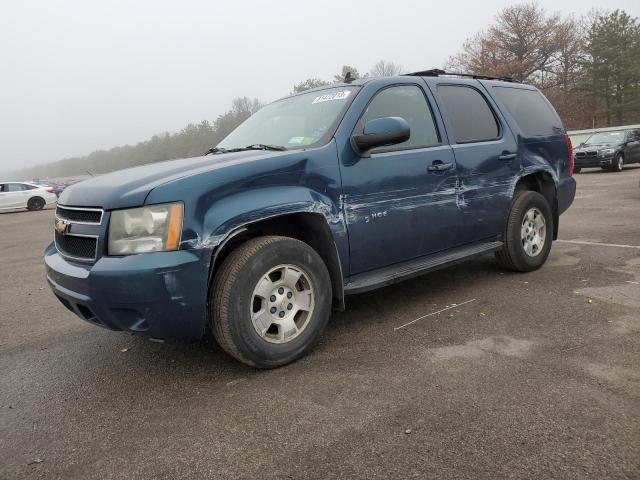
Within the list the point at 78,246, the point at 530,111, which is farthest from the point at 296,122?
the point at 530,111

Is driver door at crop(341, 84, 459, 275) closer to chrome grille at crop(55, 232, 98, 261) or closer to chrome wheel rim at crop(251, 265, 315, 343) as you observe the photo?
chrome wheel rim at crop(251, 265, 315, 343)

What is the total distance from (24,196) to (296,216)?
25.7 m

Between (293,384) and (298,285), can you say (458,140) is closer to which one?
(298,285)

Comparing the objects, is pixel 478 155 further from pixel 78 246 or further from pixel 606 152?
pixel 606 152

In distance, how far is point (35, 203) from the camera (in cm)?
2484

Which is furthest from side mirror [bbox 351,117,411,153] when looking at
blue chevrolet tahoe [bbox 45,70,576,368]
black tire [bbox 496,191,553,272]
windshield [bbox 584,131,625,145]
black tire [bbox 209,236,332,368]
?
windshield [bbox 584,131,625,145]

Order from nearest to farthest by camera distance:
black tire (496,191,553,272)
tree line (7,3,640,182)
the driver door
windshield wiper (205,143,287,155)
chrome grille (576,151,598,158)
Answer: the driver door < windshield wiper (205,143,287,155) < black tire (496,191,553,272) < chrome grille (576,151,598,158) < tree line (7,3,640,182)

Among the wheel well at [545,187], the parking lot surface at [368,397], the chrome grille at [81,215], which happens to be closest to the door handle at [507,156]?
the wheel well at [545,187]

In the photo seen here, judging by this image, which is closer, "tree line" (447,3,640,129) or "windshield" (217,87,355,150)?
"windshield" (217,87,355,150)

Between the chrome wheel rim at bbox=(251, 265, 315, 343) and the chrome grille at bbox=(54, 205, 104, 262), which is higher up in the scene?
the chrome grille at bbox=(54, 205, 104, 262)

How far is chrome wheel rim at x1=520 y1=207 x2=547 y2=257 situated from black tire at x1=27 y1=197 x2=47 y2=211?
84.5 feet

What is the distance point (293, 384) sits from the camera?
287cm

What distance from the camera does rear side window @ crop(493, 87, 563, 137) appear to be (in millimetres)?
4867

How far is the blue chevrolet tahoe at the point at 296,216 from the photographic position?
2738mm
